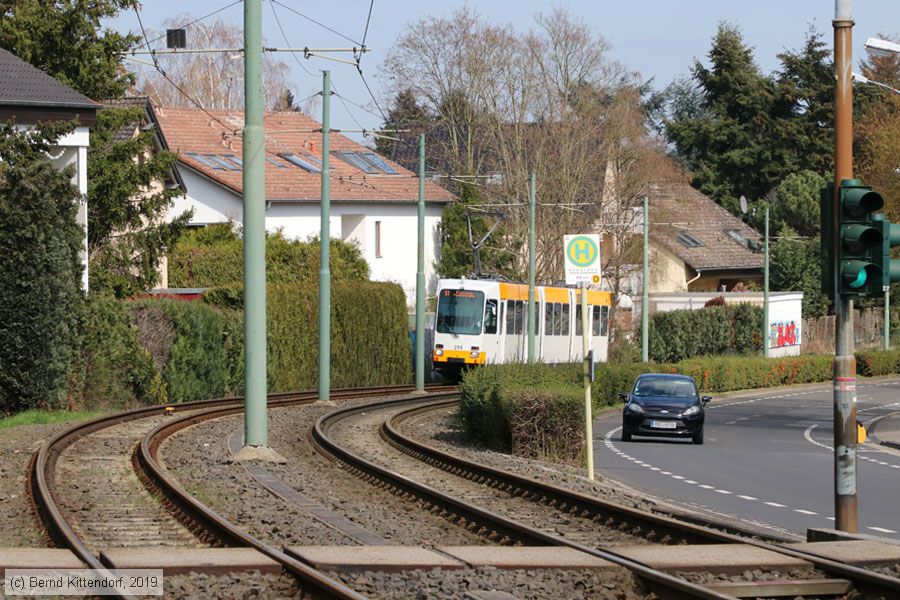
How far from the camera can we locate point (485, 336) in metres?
45.9

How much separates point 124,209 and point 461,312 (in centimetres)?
1185

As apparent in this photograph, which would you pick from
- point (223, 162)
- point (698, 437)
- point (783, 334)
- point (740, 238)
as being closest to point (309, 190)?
point (223, 162)

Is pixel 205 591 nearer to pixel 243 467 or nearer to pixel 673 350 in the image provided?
pixel 243 467

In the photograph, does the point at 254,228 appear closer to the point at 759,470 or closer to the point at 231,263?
the point at 759,470

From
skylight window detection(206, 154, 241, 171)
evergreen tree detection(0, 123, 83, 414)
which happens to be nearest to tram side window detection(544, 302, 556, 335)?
skylight window detection(206, 154, 241, 171)

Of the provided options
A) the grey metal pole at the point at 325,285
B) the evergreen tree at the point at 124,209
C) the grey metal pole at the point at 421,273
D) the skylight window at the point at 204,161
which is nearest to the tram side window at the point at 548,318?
the grey metal pole at the point at 421,273

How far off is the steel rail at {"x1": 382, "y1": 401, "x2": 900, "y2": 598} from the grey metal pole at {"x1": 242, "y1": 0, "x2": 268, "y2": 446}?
109 inches

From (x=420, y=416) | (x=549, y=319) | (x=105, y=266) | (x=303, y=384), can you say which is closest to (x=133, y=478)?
(x=420, y=416)

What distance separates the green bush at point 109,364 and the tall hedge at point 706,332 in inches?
1317

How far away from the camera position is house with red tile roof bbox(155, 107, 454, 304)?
60031 millimetres

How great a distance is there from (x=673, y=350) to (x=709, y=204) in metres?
25.8

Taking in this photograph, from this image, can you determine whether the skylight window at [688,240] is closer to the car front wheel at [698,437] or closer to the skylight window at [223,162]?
the skylight window at [223,162]

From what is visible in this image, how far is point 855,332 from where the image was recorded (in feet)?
256

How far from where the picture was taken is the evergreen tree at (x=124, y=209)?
38281 mm
